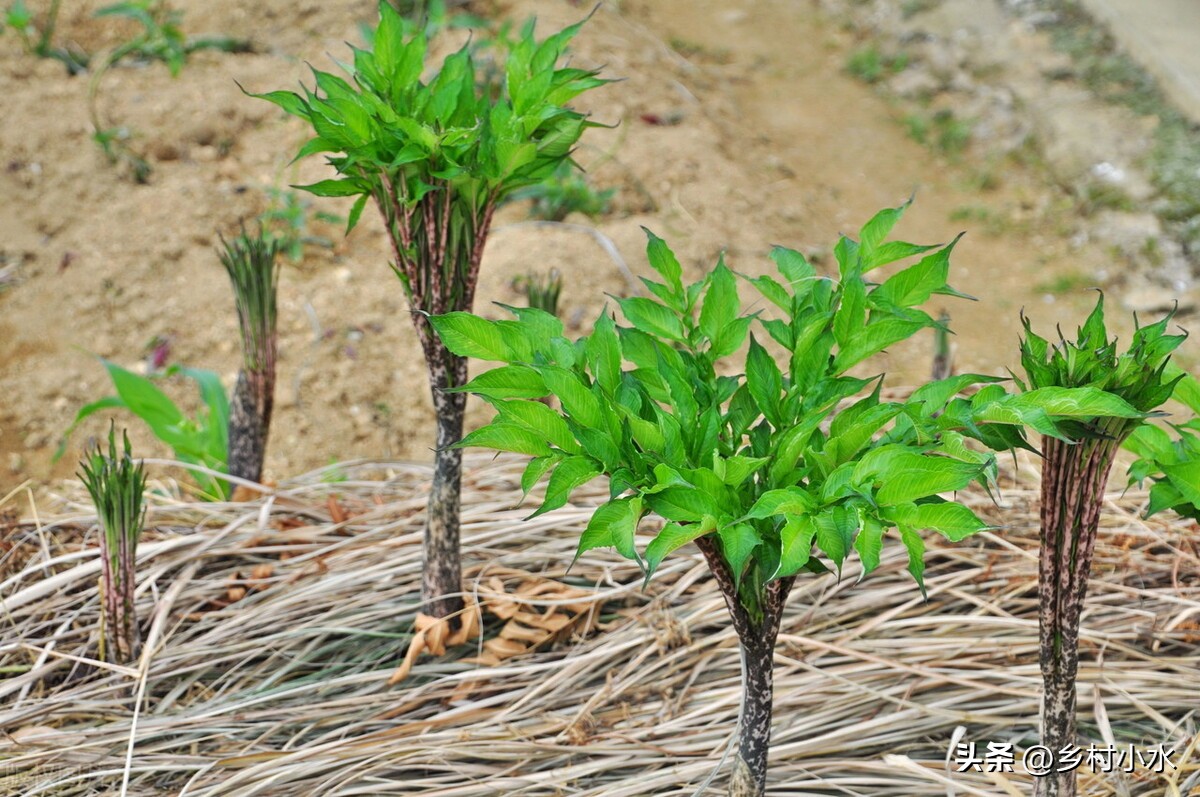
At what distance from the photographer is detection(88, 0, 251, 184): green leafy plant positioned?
3.35 m

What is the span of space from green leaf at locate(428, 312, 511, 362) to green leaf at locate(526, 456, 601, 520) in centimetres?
15

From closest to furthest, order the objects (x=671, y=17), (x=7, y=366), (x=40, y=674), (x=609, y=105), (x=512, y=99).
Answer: (x=512, y=99) → (x=40, y=674) → (x=7, y=366) → (x=609, y=105) → (x=671, y=17)

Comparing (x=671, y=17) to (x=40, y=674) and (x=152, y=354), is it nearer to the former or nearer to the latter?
(x=152, y=354)

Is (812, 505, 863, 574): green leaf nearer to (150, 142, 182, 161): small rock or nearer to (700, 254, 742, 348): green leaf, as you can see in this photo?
(700, 254, 742, 348): green leaf

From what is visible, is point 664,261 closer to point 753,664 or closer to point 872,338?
point 872,338

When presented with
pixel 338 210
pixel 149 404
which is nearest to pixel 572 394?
pixel 149 404

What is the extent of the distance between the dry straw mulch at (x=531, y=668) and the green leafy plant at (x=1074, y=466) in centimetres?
24

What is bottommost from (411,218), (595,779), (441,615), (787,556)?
(595,779)

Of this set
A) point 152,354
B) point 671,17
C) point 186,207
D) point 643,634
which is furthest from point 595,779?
point 671,17

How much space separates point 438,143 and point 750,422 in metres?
0.48

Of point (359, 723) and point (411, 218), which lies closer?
point (411, 218)

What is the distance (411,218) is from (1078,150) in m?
3.02

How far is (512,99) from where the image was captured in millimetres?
1399

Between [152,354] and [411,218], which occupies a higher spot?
[411,218]
